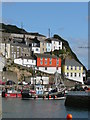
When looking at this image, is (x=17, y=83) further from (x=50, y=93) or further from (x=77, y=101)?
(x=77, y=101)

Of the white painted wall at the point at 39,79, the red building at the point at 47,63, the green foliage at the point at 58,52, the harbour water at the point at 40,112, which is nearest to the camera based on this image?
the harbour water at the point at 40,112

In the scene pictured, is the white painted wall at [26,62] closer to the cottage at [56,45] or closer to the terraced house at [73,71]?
the terraced house at [73,71]

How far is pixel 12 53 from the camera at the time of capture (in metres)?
98.5

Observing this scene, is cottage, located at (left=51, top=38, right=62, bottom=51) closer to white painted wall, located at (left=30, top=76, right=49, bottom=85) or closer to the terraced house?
the terraced house

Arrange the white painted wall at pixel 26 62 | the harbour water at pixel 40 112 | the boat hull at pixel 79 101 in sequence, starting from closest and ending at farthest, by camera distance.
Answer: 1. the harbour water at pixel 40 112
2. the boat hull at pixel 79 101
3. the white painted wall at pixel 26 62

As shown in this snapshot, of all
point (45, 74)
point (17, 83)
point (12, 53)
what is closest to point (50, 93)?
point (17, 83)

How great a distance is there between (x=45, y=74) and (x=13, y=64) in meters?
7.97

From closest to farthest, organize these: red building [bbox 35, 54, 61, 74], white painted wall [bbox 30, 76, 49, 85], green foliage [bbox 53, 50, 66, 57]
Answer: white painted wall [bbox 30, 76, 49, 85], red building [bbox 35, 54, 61, 74], green foliage [bbox 53, 50, 66, 57]

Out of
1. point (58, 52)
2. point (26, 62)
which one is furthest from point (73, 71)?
point (26, 62)

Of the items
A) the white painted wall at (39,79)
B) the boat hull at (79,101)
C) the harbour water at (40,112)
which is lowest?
the harbour water at (40,112)

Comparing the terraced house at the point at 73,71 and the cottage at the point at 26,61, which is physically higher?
the cottage at the point at 26,61

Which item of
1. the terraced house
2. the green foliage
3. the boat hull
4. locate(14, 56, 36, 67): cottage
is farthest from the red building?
the boat hull

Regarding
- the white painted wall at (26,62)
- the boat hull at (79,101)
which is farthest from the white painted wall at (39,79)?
the boat hull at (79,101)

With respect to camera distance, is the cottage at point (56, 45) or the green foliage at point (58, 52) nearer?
the green foliage at point (58, 52)
